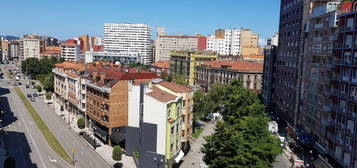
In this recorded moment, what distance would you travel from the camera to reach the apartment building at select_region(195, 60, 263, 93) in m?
104

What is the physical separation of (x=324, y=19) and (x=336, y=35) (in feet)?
20.0

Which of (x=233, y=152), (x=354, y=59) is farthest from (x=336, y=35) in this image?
(x=233, y=152)

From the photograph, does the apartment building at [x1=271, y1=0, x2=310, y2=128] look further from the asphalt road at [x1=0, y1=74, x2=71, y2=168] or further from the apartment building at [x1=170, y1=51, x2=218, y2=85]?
the apartment building at [x1=170, y1=51, x2=218, y2=85]

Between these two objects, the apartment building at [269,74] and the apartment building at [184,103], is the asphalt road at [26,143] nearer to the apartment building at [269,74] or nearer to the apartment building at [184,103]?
the apartment building at [184,103]

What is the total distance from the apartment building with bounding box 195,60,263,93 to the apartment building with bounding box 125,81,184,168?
181ft

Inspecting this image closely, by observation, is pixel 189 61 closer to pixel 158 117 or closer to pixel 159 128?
pixel 158 117

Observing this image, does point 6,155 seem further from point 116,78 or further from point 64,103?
point 64,103

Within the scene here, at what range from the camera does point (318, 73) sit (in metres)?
54.2

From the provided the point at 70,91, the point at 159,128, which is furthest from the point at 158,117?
the point at 70,91

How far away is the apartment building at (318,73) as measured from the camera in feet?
162

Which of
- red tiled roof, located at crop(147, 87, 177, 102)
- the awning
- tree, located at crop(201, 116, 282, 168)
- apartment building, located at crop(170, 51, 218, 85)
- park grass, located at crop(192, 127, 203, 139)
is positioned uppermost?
apartment building, located at crop(170, 51, 218, 85)

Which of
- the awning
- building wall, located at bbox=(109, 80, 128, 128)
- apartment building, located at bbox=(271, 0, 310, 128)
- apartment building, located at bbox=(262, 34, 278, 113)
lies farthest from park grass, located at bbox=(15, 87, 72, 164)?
apartment building, located at bbox=(262, 34, 278, 113)

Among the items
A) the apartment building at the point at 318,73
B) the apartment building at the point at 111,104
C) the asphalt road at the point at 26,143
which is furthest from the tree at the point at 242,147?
the asphalt road at the point at 26,143

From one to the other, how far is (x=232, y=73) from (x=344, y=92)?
64.0 meters
